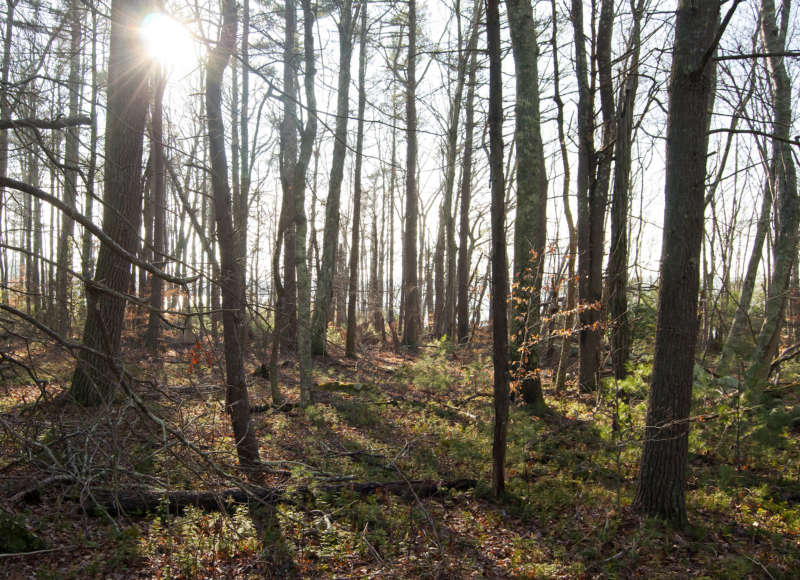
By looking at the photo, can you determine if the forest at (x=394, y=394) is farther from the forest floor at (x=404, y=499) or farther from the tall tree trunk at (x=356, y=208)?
the tall tree trunk at (x=356, y=208)

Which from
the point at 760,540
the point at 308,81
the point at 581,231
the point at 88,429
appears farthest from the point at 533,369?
the point at 88,429

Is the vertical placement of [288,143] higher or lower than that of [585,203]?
higher

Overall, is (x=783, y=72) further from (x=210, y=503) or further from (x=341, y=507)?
(x=210, y=503)

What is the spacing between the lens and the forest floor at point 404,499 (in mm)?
3283

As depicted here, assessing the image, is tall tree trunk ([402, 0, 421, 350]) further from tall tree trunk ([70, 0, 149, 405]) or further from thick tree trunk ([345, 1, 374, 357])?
tall tree trunk ([70, 0, 149, 405])

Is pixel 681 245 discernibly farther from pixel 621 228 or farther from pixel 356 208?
pixel 356 208

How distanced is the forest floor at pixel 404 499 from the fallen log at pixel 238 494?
3.9 inches

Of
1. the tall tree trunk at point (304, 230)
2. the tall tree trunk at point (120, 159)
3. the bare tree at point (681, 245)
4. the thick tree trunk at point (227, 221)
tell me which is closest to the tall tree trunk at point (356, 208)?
the tall tree trunk at point (304, 230)

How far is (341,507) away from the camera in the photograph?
17.2 ft

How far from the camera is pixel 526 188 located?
8414 millimetres

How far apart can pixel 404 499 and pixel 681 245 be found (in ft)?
12.8

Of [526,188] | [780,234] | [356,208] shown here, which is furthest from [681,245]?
[356,208]

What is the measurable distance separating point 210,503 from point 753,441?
6.70 m

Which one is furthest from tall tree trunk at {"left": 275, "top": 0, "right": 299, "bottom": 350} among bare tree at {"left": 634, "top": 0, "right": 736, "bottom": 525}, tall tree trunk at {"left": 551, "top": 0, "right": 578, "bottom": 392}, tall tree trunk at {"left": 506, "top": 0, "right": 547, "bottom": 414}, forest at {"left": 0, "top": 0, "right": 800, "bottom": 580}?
tall tree trunk at {"left": 551, "top": 0, "right": 578, "bottom": 392}
